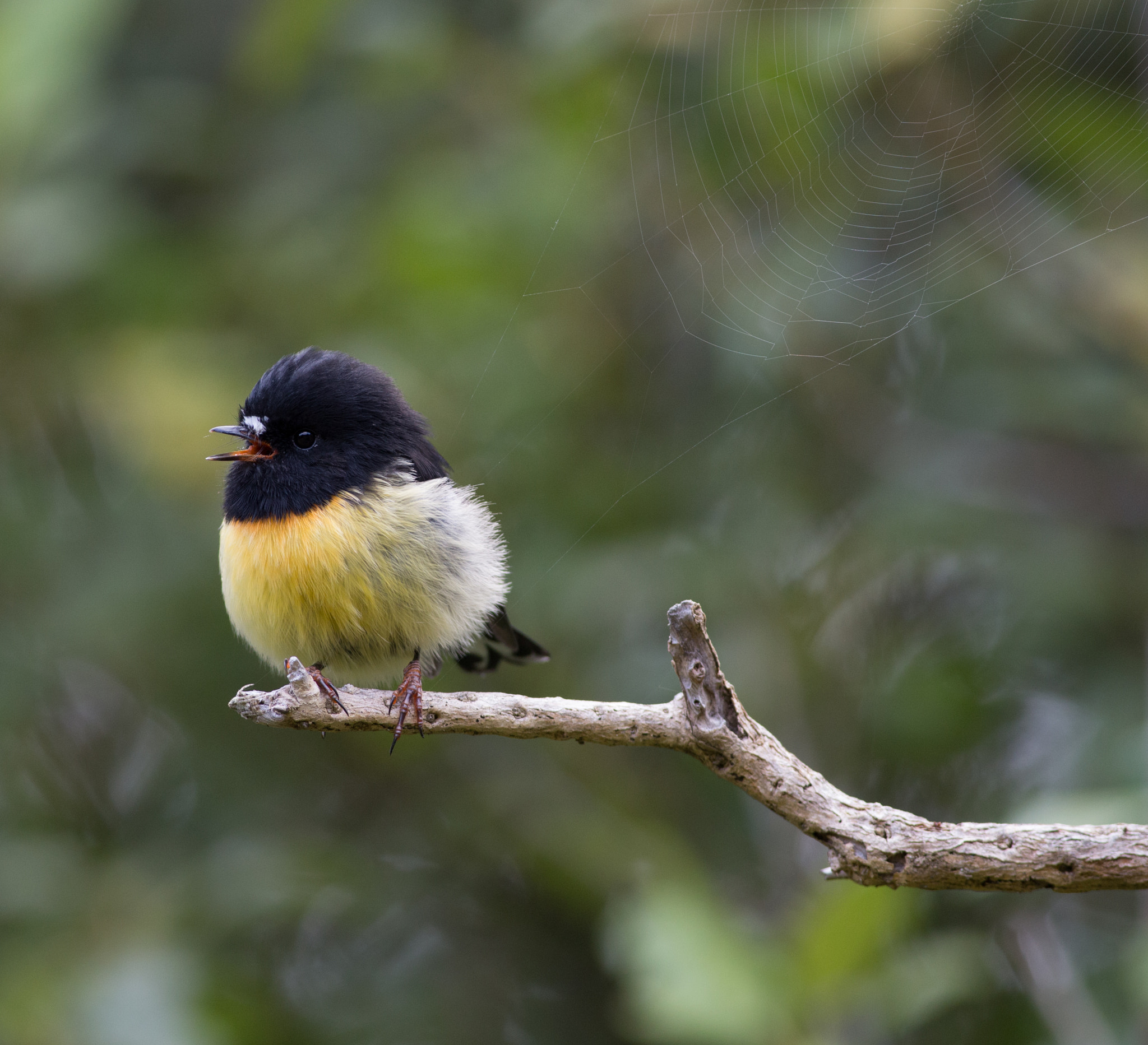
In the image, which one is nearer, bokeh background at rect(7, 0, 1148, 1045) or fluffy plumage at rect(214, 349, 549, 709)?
fluffy plumage at rect(214, 349, 549, 709)

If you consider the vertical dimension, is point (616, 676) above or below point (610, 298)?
below

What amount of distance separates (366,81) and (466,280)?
3.79 feet

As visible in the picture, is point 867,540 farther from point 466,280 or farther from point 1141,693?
point 466,280

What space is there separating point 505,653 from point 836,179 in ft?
7.47

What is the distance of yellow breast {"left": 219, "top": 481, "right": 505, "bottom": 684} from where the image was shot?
10.5ft

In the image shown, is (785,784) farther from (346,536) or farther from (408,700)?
(346,536)

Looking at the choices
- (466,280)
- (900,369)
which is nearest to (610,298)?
(466,280)

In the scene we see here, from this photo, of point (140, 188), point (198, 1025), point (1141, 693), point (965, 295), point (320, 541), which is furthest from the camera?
point (140, 188)

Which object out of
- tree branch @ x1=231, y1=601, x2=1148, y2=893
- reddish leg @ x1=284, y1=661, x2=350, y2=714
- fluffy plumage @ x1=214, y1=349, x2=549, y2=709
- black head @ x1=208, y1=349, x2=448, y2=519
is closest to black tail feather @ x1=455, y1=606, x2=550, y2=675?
fluffy plumage @ x1=214, y1=349, x2=549, y2=709

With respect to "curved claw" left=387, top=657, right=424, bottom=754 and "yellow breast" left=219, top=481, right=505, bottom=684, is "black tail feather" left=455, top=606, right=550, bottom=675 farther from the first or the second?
"curved claw" left=387, top=657, right=424, bottom=754

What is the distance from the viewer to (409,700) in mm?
2867

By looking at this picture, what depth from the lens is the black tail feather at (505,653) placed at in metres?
3.99

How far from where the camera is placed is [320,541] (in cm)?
321

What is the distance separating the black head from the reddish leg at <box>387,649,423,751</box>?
0.62 m
